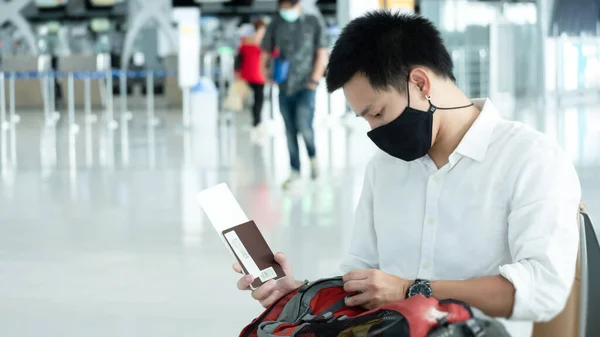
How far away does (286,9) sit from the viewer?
301 inches

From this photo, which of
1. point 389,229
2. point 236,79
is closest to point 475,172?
point 389,229

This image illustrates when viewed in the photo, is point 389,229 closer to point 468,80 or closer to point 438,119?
point 438,119

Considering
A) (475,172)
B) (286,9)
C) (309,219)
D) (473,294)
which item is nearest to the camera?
(473,294)

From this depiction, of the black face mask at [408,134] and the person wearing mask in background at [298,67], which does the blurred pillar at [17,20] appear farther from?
the black face mask at [408,134]

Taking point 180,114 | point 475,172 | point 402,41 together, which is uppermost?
point 402,41

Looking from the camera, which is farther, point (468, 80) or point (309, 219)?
point (468, 80)

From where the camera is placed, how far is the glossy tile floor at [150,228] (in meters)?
3.83

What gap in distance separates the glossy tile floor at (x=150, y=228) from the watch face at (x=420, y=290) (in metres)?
1.81

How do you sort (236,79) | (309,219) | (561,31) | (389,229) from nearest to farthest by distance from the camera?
(389,229) < (309,219) < (236,79) < (561,31)

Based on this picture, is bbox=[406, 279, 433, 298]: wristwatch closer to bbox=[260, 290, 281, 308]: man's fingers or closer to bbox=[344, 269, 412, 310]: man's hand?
bbox=[344, 269, 412, 310]: man's hand

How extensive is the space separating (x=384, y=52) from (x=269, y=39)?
19.6 feet

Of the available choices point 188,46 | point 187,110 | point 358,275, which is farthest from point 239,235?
point 187,110

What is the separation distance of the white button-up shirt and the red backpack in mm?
199

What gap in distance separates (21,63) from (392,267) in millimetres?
17135
